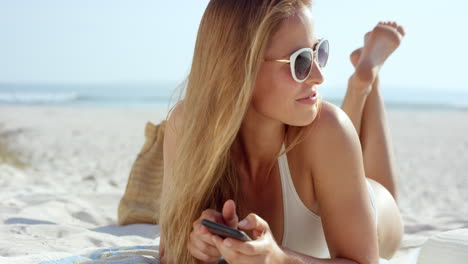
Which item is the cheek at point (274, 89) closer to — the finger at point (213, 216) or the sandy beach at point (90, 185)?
the finger at point (213, 216)

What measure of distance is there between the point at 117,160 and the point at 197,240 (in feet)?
23.0

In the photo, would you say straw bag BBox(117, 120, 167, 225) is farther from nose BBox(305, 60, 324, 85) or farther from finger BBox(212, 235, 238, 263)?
finger BBox(212, 235, 238, 263)

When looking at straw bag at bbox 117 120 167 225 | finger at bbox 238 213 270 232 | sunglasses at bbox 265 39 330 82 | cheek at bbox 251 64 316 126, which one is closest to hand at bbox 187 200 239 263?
finger at bbox 238 213 270 232

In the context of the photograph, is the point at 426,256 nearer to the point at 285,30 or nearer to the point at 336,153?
the point at 336,153

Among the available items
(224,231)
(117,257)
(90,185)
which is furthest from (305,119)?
(90,185)

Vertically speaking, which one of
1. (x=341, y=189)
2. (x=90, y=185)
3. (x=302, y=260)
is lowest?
(x=90, y=185)

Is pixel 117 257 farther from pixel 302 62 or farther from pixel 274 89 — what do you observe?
pixel 302 62

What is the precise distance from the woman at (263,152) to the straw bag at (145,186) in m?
1.65

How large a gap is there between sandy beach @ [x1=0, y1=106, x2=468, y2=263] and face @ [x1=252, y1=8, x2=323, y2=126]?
138 cm

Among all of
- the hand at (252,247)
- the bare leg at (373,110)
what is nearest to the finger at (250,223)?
the hand at (252,247)

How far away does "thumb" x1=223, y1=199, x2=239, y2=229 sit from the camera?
73.7 inches

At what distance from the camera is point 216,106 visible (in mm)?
2084

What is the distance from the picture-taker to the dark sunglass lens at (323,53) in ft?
6.90

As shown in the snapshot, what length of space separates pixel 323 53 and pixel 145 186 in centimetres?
233
